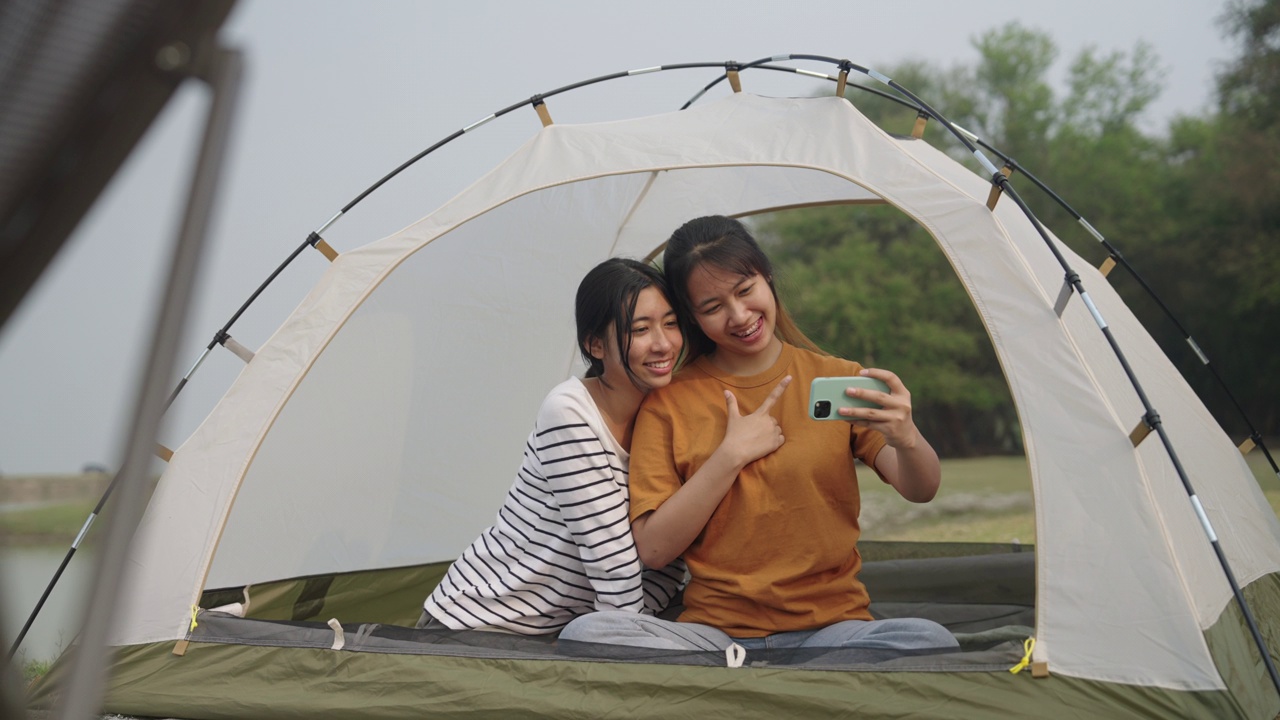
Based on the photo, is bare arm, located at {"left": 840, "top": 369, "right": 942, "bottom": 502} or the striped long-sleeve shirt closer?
bare arm, located at {"left": 840, "top": 369, "right": 942, "bottom": 502}

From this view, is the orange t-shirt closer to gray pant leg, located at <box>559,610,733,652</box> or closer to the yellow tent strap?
gray pant leg, located at <box>559,610,733,652</box>

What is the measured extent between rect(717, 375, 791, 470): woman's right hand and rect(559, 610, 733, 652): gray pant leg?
33 cm

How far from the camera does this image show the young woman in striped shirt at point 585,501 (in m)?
2.12

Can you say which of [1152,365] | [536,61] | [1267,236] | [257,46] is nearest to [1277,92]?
[1267,236]

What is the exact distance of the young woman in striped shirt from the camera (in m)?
2.12

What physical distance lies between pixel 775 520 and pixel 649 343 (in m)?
0.42

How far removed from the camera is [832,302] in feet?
48.2

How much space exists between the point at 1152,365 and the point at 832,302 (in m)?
12.2

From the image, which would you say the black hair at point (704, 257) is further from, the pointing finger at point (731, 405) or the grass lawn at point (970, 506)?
the grass lawn at point (970, 506)

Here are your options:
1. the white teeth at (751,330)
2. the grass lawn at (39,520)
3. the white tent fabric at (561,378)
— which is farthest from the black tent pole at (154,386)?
the white teeth at (751,330)

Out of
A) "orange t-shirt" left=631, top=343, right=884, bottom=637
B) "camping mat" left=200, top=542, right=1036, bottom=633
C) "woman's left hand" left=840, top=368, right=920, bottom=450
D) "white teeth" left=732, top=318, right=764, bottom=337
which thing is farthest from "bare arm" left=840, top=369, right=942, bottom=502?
"camping mat" left=200, top=542, right=1036, bottom=633

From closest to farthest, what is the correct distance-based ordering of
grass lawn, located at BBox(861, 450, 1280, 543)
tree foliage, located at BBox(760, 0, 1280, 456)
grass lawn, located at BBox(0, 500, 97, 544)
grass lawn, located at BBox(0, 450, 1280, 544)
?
1. grass lawn, located at BBox(0, 500, 97, 544)
2. grass lawn, located at BBox(0, 450, 1280, 544)
3. grass lawn, located at BBox(861, 450, 1280, 543)
4. tree foliage, located at BBox(760, 0, 1280, 456)

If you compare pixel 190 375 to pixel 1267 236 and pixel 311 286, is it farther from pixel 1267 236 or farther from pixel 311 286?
pixel 1267 236

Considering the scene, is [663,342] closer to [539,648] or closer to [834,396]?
[834,396]
